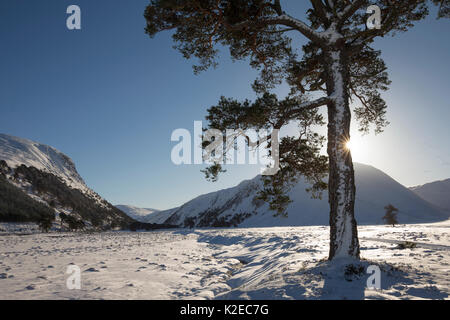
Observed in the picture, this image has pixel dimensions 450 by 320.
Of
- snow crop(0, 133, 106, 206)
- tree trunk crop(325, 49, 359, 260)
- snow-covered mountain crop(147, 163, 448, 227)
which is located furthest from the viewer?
snow-covered mountain crop(147, 163, 448, 227)

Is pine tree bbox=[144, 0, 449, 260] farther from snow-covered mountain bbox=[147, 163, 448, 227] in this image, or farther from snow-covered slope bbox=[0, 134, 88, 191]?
snow-covered slope bbox=[0, 134, 88, 191]

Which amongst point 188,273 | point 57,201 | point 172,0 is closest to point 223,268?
point 188,273

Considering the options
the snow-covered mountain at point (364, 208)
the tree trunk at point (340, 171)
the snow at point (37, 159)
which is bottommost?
the snow-covered mountain at point (364, 208)

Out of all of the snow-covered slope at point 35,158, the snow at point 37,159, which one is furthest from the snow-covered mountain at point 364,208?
the snow-covered slope at point 35,158

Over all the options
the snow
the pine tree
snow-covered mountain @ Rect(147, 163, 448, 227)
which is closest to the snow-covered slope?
the snow

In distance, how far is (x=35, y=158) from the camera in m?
112

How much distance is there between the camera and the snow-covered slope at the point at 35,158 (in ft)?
300

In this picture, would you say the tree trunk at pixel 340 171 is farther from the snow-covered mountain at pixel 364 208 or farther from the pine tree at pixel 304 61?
the snow-covered mountain at pixel 364 208

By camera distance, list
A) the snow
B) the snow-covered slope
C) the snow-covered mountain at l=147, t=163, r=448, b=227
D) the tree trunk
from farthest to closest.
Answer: the snow-covered mountain at l=147, t=163, r=448, b=227, the snow-covered slope, the snow, the tree trunk

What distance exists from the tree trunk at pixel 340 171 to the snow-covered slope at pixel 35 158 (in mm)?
100932

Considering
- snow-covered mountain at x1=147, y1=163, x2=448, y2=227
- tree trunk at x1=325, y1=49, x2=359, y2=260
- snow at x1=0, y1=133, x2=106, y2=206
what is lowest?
snow-covered mountain at x1=147, y1=163, x2=448, y2=227

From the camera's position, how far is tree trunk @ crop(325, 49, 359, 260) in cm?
758

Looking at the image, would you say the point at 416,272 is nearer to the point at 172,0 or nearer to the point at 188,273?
the point at 188,273

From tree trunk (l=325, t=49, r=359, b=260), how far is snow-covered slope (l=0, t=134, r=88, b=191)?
10093 cm
